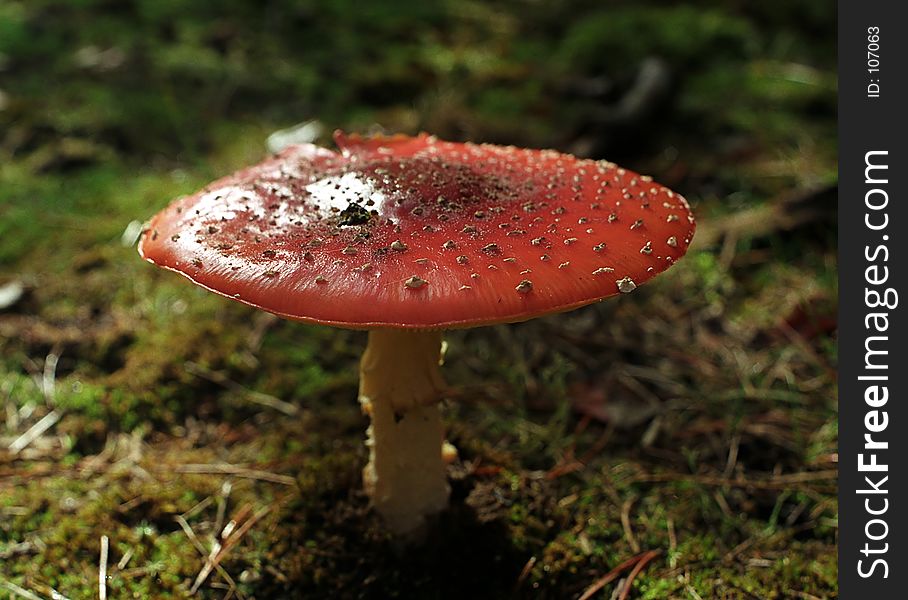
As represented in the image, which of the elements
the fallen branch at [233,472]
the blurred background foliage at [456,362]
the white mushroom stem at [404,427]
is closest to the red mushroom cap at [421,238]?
the white mushroom stem at [404,427]

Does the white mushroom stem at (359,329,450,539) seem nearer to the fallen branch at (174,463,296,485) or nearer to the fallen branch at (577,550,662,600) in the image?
Answer: the fallen branch at (174,463,296,485)

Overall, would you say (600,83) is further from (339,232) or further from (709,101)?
(339,232)

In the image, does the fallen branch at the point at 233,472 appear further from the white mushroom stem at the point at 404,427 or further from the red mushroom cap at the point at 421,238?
the red mushroom cap at the point at 421,238

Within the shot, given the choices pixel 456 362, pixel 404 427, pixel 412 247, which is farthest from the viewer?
pixel 456 362

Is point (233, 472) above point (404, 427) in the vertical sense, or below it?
below

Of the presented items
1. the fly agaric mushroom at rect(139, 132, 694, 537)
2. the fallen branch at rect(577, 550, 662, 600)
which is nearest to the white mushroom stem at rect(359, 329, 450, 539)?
the fly agaric mushroom at rect(139, 132, 694, 537)

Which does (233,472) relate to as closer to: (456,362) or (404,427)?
(404,427)

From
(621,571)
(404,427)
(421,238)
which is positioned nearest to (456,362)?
(404,427)
